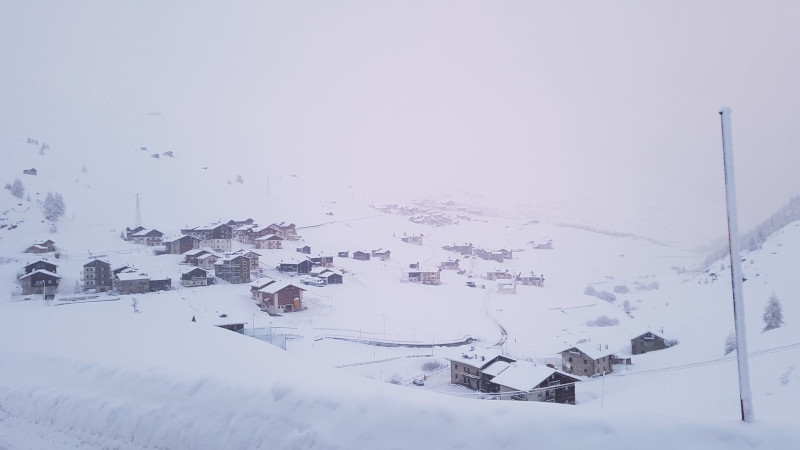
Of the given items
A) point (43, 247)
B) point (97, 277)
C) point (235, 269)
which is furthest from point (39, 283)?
point (235, 269)

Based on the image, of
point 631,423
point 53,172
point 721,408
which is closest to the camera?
point 631,423

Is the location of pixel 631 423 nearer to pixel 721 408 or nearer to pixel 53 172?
pixel 721 408

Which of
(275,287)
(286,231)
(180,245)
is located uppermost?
(286,231)

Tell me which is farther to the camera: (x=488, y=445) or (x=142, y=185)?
(x=142, y=185)

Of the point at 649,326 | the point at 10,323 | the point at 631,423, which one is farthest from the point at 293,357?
the point at 649,326

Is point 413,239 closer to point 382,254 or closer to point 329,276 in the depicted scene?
point 382,254

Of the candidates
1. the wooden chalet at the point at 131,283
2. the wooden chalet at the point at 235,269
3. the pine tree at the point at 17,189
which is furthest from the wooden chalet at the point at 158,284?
the pine tree at the point at 17,189

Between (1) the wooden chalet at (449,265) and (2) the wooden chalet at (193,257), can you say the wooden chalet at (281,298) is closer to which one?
(2) the wooden chalet at (193,257)
